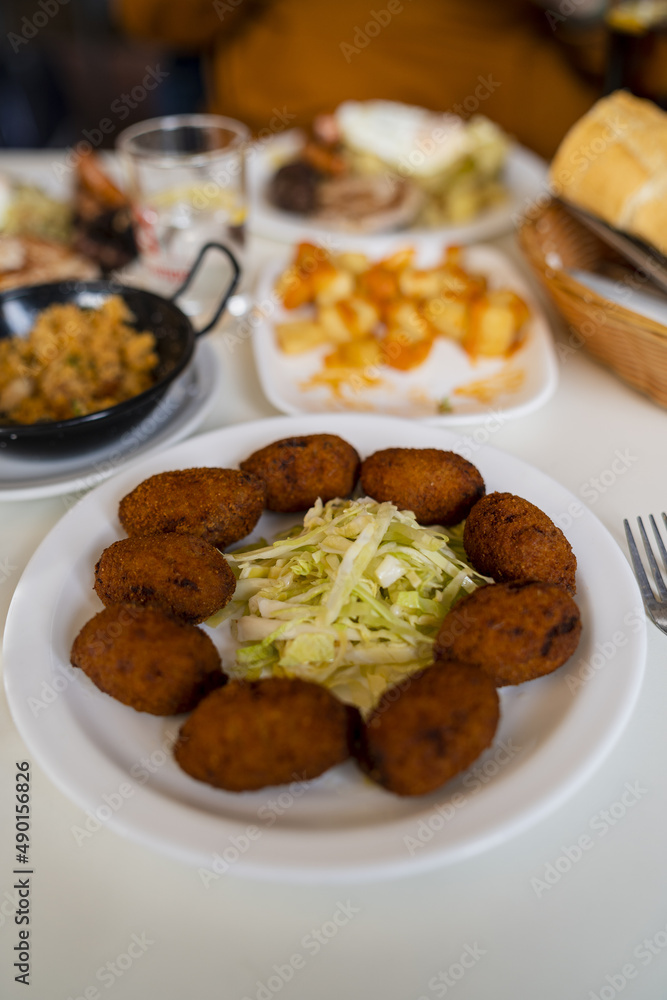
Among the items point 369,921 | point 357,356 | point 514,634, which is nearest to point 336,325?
point 357,356

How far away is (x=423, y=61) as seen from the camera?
3.57 metres

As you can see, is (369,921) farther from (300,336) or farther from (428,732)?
(300,336)

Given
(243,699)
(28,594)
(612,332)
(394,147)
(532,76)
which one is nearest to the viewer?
(243,699)

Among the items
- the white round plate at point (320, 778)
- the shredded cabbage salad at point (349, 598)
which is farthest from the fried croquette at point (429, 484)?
the white round plate at point (320, 778)

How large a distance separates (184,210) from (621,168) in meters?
1.18

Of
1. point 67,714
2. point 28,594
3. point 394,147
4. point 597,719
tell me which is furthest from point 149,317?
point 394,147

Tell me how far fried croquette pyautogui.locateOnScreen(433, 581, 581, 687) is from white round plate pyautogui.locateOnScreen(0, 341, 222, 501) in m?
0.78

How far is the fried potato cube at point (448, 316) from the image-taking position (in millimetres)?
1903

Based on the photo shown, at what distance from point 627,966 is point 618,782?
0.73 feet

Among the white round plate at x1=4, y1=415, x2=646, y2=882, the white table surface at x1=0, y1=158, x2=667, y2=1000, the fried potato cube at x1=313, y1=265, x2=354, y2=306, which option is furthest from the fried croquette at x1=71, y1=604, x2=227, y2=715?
the fried potato cube at x1=313, y1=265, x2=354, y2=306

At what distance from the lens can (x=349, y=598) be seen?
1.13 meters

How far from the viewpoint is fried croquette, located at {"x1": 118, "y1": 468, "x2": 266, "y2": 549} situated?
1.24m

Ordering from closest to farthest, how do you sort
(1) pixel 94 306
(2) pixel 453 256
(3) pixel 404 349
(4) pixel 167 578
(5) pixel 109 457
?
1. (4) pixel 167 578
2. (5) pixel 109 457
3. (1) pixel 94 306
4. (3) pixel 404 349
5. (2) pixel 453 256

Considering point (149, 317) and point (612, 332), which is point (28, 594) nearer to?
point (149, 317)
